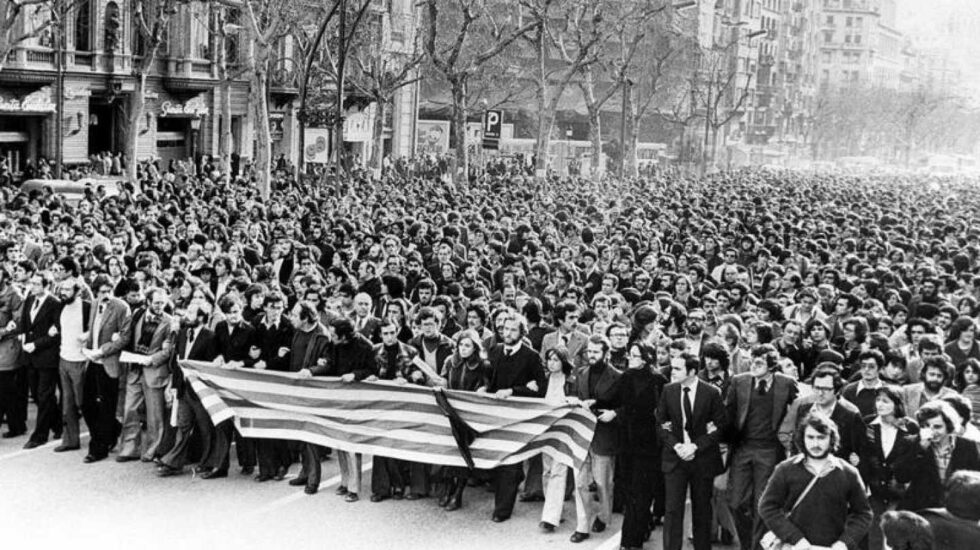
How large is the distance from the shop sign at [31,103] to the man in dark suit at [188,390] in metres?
28.7

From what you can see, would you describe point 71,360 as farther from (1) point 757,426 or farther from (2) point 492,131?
(2) point 492,131

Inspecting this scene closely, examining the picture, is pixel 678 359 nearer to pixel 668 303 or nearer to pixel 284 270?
pixel 668 303

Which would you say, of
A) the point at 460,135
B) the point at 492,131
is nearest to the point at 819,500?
the point at 492,131

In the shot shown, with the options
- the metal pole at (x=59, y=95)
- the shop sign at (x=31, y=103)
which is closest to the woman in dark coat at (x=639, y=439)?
the metal pole at (x=59, y=95)

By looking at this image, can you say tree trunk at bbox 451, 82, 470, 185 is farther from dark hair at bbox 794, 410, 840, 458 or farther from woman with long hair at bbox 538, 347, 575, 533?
dark hair at bbox 794, 410, 840, 458

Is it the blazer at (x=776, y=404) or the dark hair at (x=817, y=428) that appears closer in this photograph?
the dark hair at (x=817, y=428)

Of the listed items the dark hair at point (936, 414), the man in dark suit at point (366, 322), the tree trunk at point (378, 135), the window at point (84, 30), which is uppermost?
the window at point (84, 30)

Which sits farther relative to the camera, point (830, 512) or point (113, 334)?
point (113, 334)

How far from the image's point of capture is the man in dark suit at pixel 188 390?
37.8 ft

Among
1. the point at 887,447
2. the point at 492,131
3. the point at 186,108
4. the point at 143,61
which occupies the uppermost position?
the point at 143,61

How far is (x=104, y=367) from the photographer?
11922 millimetres

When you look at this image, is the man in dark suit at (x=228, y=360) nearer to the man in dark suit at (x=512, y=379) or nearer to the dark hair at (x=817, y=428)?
the man in dark suit at (x=512, y=379)

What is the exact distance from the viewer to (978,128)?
16162 centimetres

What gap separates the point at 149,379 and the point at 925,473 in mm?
6984
